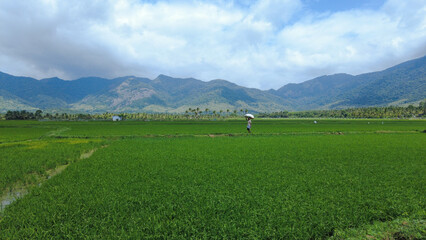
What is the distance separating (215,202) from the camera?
26.0 feet

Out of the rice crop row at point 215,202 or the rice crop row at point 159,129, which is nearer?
the rice crop row at point 215,202

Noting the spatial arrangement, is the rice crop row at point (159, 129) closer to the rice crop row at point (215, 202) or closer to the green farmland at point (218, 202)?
the green farmland at point (218, 202)

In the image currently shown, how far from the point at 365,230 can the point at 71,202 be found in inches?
427

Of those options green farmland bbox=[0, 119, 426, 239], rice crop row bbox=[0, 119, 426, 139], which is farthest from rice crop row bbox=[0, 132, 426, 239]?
rice crop row bbox=[0, 119, 426, 139]

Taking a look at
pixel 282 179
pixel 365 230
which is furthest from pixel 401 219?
pixel 282 179

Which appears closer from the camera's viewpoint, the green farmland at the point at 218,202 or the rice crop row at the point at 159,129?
the green farmland at the point at 218,202

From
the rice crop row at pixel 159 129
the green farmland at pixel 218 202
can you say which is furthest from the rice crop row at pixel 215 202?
the rice crop row at pixel 159 129

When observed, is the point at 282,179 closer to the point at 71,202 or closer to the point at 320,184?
the point at 320,184

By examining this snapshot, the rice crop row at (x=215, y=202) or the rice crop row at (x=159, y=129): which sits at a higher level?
→ the rice crop row at (x=159, y=129)

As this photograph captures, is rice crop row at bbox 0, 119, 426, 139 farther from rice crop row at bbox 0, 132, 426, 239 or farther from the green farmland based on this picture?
rice crop row at bbox 0, 132, 426, 239

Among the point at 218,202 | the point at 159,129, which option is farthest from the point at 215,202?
the point at 159,129

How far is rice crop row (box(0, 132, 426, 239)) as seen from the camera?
625 cm

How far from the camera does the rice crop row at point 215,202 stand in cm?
625

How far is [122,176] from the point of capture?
1182cm
